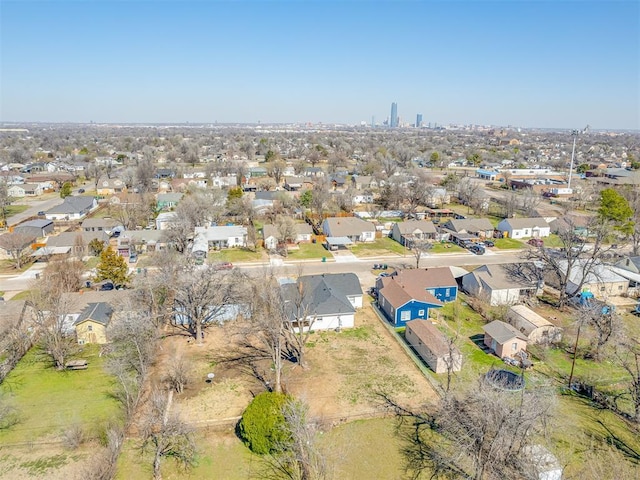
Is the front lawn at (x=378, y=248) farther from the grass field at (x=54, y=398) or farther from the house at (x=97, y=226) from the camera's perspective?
the house at (x=97, y=226)

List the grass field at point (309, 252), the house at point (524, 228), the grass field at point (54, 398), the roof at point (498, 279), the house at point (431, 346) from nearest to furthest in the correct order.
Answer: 1. the grass field at point (54, 398)
2. the house at point (431, 346)
3. the roof at point (498, 279)
4. the grass field at point (309, 252)
5. the house at point (524, 228)

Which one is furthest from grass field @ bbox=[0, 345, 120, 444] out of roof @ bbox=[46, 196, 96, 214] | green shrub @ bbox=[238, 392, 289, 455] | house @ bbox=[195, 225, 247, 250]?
roof @ bbox=[46, 196, 96, 214]

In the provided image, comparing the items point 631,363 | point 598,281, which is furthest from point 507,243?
point 631,363

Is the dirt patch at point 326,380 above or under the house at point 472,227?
under

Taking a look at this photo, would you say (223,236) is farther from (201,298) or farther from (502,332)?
(502,332)

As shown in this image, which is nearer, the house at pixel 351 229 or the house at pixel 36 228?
the house at pixel 36 228

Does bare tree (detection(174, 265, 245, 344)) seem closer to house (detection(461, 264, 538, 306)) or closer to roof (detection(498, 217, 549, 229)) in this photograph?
house (detection(461, 264, 538, 306))

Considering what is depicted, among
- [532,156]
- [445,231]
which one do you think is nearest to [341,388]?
[445,231]

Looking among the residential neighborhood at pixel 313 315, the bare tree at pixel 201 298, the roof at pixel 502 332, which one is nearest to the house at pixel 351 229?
the residential neighborhood at pixel 313 315
